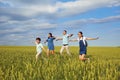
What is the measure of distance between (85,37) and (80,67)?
368cm

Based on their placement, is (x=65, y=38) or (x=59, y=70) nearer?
(x=59, y=70)

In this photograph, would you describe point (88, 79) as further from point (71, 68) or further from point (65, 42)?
point (65, 42)

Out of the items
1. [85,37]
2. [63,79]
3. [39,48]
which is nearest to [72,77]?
[63,79]

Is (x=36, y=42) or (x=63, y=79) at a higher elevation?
Result: (x=36, y=42)

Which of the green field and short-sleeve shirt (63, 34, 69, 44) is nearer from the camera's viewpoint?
the green field

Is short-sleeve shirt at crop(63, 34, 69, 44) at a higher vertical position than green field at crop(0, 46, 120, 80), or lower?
higher

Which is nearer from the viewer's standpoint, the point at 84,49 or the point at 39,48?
the point at 84,49

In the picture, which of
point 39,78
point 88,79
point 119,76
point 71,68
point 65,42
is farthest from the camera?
point 65,42

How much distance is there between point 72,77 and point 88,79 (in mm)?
969

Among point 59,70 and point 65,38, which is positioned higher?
point 65,38

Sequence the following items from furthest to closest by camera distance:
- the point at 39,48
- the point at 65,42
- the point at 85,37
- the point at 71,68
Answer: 1. the point at 65,42
2. the point at 39,48
3. the point at 85,37
4. the point at 71,68

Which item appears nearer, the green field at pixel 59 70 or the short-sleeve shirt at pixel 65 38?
the green field at pixel 59 70

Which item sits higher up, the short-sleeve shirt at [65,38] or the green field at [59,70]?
the short-sleeve shirt at [65,38]

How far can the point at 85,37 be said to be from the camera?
688 inches
